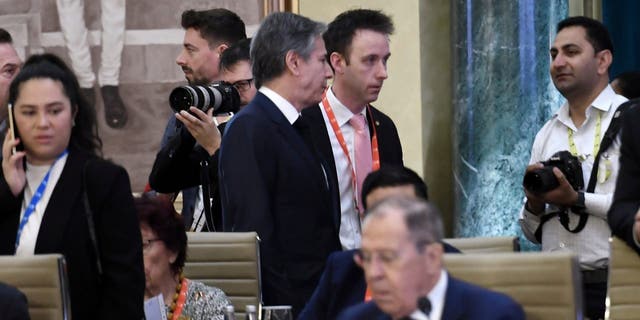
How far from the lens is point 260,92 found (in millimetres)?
5129

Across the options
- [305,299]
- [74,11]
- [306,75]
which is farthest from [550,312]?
[74,11]

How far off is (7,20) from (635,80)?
3.54 metres

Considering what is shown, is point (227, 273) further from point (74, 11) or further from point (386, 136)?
point (74, 11)

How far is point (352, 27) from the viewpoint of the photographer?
18.9 ft

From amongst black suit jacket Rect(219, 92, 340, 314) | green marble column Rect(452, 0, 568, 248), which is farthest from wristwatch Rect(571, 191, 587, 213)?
green marble column Rect(452, 0, 568, 248)

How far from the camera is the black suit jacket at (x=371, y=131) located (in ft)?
18.2

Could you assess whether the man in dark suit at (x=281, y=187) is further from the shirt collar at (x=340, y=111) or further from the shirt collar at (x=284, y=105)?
the shirt collar at (x=340, y=111)

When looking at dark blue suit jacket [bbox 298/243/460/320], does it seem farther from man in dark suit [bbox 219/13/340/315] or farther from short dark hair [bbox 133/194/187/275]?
short dark hair [bbox 133/194/187/275]

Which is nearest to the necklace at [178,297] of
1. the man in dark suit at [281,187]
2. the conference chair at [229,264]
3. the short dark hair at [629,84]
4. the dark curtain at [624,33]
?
the conference chair at [229,264]

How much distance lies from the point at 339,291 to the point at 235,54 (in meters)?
2.27

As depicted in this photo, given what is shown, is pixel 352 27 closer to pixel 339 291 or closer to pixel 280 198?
pixel 280 198

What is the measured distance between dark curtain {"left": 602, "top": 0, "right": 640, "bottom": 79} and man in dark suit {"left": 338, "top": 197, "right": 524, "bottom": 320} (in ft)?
16.8

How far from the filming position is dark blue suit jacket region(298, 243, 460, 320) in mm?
4109

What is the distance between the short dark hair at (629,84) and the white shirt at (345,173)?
1633 mm
